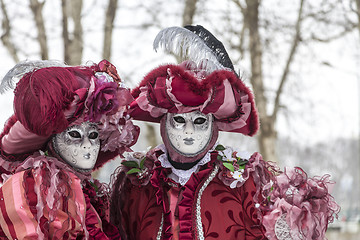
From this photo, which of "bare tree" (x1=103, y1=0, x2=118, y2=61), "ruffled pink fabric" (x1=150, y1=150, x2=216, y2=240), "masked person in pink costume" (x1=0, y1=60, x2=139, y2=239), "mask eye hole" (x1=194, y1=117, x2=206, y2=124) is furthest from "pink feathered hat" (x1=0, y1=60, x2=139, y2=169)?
"bare tree" (x1=103, y1=0, x2=118, y2=61)

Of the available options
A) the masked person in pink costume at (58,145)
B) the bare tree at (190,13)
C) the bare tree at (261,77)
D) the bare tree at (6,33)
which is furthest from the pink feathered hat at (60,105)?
the bare tree at (261,77)

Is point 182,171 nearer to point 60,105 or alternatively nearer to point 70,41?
point 60,105

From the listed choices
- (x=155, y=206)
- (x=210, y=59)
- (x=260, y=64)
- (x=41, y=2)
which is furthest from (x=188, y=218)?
(x=260, y=64)

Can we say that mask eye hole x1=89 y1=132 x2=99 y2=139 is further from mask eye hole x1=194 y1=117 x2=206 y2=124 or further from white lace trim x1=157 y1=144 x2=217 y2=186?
mask eye hole x1=194 y1=117 x2=206 y2=124

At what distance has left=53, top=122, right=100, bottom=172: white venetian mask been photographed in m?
3.09

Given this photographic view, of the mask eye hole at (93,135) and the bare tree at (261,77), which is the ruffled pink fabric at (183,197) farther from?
the bare tree at (261,77)

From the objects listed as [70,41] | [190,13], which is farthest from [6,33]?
[190,13]

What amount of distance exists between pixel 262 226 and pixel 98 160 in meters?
1.16

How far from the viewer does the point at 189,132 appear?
10.9 feet

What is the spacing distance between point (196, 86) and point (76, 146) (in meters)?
0.82

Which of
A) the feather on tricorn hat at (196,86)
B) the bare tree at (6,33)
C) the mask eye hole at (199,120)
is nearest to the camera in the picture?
the feather on tricorn hat at (196,86)

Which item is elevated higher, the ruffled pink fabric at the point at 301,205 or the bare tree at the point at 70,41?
the bare tree at the point at 70,41

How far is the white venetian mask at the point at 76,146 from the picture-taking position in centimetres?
309

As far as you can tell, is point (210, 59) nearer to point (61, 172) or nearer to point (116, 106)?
point (116, 106)
